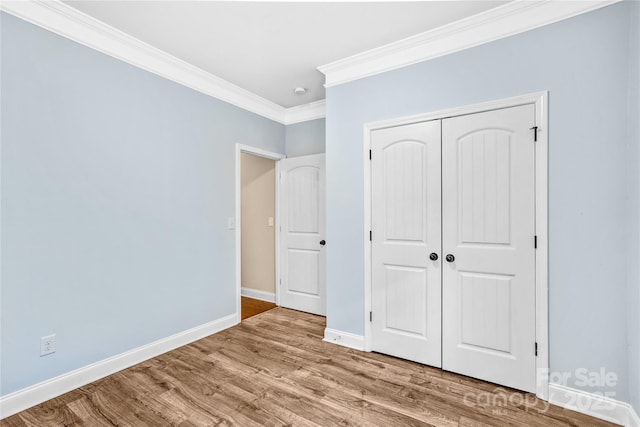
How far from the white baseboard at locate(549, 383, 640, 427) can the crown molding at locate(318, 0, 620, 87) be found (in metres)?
2.44

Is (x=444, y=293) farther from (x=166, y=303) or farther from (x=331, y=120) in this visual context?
(x=166, y=303)

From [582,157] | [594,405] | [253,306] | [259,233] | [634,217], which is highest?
[582,157]

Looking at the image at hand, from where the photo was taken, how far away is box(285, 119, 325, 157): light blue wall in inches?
154

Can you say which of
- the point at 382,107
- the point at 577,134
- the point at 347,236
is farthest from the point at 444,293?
the point at 382,107

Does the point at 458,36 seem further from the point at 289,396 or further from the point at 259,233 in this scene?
the point at 259,233

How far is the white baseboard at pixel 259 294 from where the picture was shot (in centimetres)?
441

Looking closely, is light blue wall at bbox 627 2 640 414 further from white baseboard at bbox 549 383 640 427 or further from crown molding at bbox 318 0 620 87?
crown molding at bbox 318 0 620 87

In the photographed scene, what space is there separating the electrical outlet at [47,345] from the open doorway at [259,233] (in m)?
2.19

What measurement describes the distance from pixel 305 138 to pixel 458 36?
85.6 inches

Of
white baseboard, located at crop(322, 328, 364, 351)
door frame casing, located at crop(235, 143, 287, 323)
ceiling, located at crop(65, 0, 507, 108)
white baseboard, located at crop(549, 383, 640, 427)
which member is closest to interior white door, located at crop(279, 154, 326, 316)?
door frame casing, located at crop(235, 143, 287, 323)

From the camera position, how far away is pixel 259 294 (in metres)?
4.56

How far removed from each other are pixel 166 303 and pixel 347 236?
1.82 metres

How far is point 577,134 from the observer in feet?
6.32

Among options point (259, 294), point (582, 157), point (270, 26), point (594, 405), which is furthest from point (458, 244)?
point (259, 294)
